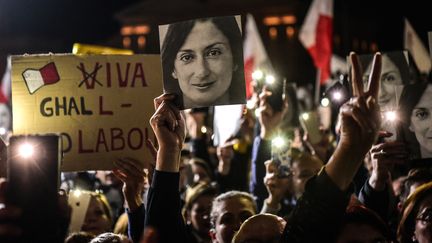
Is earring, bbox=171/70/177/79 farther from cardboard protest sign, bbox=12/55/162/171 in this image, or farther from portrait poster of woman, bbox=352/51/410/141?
portrait poster of woman, bbox=352/51/410/141

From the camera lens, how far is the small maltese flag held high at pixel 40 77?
13.6 feet

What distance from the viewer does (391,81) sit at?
5156 mm

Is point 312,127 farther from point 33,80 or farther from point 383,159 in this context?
point 33,80

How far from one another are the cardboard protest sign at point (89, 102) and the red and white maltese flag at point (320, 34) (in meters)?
6.65

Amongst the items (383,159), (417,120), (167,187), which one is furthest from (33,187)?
(417,120)

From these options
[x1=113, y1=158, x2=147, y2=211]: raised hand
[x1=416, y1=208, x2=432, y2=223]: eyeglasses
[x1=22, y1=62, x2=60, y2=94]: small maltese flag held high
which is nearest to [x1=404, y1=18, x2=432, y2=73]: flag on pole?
[x1=416, y1=208, x2=432, y2=223]: eyeglasses

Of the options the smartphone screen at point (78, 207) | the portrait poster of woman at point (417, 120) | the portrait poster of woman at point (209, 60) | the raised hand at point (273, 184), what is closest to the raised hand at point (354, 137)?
the portrait poster of woman at point (209, 60)

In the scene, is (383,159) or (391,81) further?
(391,81)

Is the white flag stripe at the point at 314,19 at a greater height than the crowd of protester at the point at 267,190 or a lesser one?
greater

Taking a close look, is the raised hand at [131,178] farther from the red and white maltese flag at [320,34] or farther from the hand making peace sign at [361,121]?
the red and white maltese flag at [320,34]

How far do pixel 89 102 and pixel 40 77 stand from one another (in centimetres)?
31

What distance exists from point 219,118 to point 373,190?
298 centimetres

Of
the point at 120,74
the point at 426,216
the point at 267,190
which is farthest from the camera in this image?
the point at 267,190

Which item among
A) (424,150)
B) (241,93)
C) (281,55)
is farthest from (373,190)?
(281,55)
